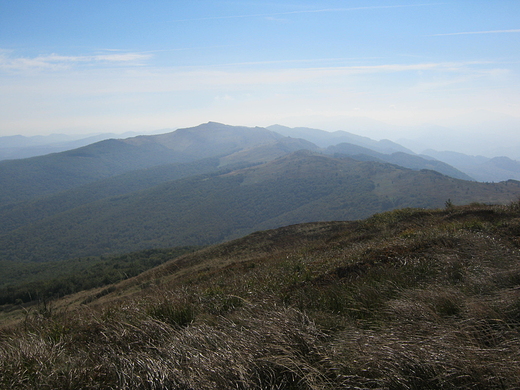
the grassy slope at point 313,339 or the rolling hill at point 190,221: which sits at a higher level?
the grassy slope at point 313,339

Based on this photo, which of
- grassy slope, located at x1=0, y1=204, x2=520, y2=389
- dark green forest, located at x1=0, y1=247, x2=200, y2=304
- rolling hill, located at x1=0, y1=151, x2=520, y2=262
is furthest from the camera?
rolling hill, located at x1=0, y1=151, x2=520, y2=262

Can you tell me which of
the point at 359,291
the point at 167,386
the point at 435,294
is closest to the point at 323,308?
the point at 359,291

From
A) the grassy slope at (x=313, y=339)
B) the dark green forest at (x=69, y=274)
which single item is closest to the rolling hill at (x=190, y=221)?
the dark green forest at (x=69, y=274)

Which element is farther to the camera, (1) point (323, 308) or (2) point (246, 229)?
(2) point (246, 229)

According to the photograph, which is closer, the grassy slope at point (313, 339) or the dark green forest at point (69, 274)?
the grassy slope at point (313, 339)

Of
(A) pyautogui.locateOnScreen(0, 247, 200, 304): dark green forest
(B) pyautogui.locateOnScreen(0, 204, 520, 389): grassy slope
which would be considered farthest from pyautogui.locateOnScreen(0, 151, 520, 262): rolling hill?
(B) pyautogui.locateOnScreen(0, 204, 520, 389): grassy slope

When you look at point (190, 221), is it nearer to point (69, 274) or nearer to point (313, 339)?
point (69, 274)

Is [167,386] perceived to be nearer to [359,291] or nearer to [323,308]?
[323,308]

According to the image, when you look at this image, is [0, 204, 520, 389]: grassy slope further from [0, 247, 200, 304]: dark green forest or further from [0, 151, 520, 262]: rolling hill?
[0, 151, 520, 262]: rolling hill

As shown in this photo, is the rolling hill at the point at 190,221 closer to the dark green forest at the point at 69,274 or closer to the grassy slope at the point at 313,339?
the dark green forest at the point at 69,274

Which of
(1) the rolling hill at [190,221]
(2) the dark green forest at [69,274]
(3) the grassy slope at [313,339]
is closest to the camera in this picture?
(3) the grassy slope at [313,339]

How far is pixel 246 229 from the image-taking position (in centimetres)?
17312

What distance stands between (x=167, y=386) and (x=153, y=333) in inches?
46.3

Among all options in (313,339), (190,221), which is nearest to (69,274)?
(313,339)
